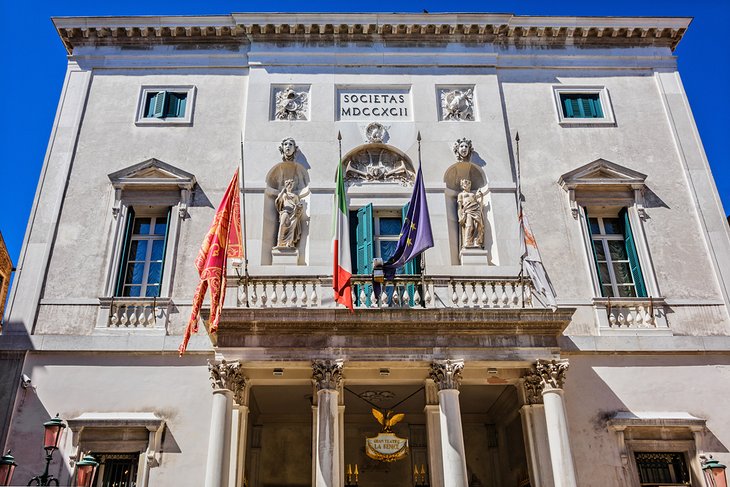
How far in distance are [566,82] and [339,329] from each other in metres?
10.0

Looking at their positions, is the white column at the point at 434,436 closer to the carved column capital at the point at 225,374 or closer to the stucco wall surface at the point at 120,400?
the carved column capital at the point at 225,374

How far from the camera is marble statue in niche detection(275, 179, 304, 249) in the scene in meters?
16.1

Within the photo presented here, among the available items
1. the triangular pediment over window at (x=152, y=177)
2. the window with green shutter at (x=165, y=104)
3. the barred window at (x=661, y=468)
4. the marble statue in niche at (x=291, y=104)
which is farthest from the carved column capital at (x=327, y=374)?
the window with green shutter at (x=165, y=104)

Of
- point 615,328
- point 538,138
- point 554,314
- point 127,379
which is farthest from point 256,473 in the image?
point 538,138

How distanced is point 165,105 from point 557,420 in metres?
12.5

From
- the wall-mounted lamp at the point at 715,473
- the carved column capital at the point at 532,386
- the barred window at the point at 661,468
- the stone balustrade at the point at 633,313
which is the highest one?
the stone balustrade at the point at 633,313

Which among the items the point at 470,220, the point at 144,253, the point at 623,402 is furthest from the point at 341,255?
the point at 623,402

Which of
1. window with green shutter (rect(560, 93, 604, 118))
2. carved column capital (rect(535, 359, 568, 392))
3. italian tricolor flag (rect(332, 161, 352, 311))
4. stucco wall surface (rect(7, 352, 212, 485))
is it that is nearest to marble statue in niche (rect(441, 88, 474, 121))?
window with green shutter (rect(560, 93, 604, 118))

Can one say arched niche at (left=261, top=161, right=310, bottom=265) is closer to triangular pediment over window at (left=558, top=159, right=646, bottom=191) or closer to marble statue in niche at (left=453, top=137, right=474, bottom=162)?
marble statue in niche at (left=453, top=137, right=474, bottom=162)

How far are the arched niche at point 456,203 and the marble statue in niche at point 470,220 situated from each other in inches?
6.8

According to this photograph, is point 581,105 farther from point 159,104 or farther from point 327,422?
point 159,104

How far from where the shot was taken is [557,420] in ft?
44.0

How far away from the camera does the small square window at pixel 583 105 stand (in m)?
18.2

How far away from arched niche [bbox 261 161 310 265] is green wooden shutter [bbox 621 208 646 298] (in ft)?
25.9
